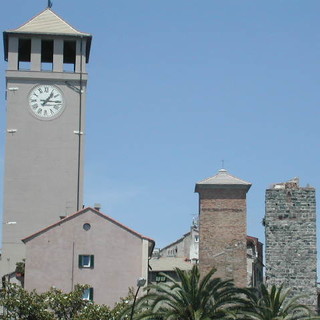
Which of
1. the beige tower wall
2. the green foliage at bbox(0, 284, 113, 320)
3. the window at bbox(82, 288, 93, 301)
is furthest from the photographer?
the beige tower wall

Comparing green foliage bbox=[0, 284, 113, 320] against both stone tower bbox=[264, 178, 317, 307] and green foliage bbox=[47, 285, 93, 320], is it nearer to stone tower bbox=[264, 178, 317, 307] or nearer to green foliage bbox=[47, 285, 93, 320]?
green foliage bbox=[47, 285, 93, 320]

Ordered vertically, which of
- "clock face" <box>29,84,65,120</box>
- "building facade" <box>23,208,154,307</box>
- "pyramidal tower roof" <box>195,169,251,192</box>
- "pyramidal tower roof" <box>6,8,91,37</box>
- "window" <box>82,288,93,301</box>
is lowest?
"window" <box>82,288,93,301</box>

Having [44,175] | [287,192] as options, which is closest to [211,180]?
[44,175]

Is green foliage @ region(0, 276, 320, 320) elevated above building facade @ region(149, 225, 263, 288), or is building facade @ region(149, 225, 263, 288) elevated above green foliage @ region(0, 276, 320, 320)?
building facade @ region(149, 225, 263, 288)

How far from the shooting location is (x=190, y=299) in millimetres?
52969

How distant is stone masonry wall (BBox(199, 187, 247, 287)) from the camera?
7106 centimetres

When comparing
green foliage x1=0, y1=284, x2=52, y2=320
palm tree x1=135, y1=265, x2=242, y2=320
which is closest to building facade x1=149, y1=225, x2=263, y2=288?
green foliage x1=0, y1=284, x2=52, y2=320

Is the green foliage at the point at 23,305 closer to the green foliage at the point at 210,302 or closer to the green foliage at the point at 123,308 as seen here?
the green foliage at the point at 123,308

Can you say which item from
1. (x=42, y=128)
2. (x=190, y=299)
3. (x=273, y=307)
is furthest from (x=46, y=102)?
(x=273, y=307)

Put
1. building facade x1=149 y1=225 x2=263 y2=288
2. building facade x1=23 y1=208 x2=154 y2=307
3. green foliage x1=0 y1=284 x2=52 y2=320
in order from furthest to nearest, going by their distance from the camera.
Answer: building facade x1=149 y1=225 x2=263 y2=288 → building facade x1=23 y1=208 x2=154 y2=307 → green foliage x1=0 y1=284 x2=52 y2=320

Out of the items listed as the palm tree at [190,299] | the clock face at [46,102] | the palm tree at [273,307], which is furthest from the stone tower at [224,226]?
the palm tree at [190,299]

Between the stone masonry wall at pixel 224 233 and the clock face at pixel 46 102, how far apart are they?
11.8 metres

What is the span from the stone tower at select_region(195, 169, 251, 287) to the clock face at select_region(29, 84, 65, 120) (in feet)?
37.3

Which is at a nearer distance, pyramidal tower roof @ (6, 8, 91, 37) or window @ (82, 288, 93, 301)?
window @ (82, 288, 93, 301)
